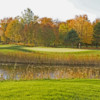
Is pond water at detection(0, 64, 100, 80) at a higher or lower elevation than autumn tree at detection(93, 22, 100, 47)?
lower

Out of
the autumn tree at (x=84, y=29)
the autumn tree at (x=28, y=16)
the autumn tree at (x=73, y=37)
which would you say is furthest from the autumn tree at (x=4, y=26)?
the autumn tree at (x=84, y=29)

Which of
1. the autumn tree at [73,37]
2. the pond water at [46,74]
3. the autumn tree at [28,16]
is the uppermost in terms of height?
the autumn tree at [28,16]

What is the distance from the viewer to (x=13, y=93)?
5.59 meters

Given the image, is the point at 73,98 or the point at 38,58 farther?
the point at 38,58

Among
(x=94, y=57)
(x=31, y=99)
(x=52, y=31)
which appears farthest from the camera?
(x=52, y=31)

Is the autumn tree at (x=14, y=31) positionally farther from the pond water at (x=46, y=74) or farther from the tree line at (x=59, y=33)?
the pond water at (x=46, y=74)

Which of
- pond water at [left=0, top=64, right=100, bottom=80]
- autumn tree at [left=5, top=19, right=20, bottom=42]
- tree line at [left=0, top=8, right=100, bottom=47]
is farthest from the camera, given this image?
autumn tree at [left=5, top=19, right=20, bottom=42]

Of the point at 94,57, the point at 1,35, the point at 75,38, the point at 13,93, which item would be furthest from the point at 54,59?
the point at 1,35

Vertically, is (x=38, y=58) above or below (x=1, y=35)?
below

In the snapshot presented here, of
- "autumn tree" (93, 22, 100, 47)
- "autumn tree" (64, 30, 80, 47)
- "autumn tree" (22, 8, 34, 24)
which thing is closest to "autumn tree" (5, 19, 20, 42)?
"autumn tree" (22, 8, 34, 24)

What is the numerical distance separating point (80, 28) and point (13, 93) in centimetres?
4557

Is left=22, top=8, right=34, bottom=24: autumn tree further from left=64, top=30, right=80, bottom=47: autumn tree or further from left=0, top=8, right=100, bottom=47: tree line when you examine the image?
left=64, top=30, right=80, bottom=47: autumn tree

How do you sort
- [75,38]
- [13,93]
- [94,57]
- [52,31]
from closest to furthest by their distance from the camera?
1. [13,93]
2. [94,57]
3. [75,38]
4. [52,31]

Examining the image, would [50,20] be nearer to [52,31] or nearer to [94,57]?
[52,31]
